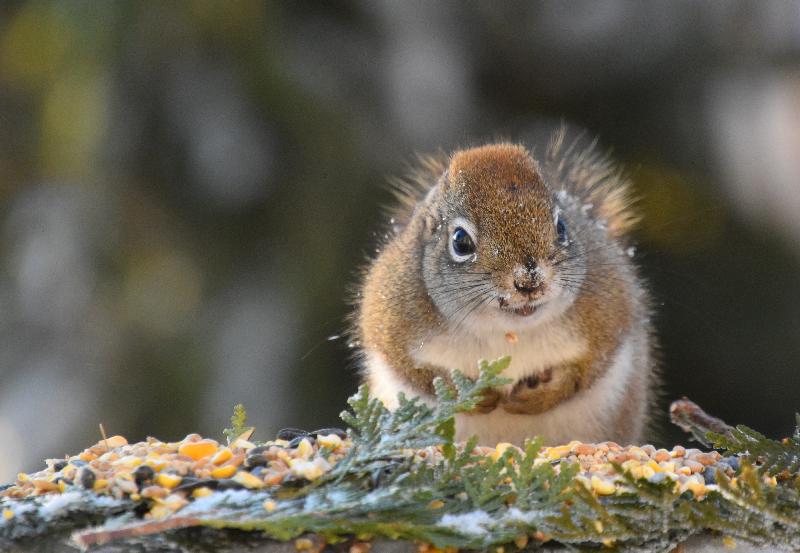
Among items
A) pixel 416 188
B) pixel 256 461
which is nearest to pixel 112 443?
pixel 256 461

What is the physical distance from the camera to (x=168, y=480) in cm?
96

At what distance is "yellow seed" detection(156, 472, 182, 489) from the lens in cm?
95

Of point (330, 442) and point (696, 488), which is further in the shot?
point (330, 442)

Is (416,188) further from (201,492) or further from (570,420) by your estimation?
(201,492)

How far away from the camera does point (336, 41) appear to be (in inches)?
111

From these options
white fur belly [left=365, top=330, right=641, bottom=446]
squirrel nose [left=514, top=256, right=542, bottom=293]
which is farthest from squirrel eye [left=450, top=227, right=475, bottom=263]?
white fur belly [left=365, top=330, right=641, bottom=446]

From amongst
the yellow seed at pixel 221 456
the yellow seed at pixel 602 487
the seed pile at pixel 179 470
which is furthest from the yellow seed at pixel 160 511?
the yellow seed at pixel 602 487

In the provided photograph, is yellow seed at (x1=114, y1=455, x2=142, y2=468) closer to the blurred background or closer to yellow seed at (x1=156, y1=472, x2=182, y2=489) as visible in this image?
yellow seed at (x1=156, y1=472, x2=182, y2=489)

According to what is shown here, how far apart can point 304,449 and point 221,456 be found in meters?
0.08

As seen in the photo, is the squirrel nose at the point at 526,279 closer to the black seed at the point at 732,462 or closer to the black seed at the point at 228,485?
the black seed at the point at 732,462

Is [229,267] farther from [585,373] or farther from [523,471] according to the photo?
[523,471]

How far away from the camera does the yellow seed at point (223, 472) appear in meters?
0.98

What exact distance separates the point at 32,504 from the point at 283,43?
187cm

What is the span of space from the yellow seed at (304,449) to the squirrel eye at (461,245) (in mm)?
554
